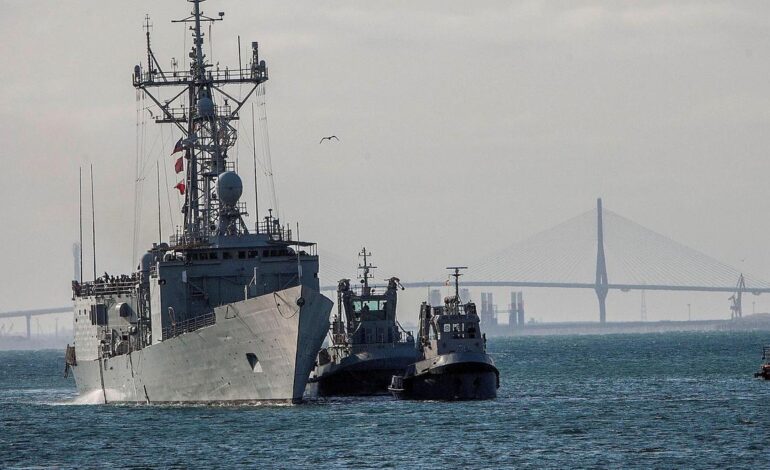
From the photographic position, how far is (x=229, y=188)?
64.8 metres

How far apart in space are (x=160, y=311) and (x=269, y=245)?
508cm

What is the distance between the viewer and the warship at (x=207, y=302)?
57.3m

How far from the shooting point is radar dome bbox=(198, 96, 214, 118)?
67.3 metres

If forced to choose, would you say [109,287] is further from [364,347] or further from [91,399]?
[364,347]

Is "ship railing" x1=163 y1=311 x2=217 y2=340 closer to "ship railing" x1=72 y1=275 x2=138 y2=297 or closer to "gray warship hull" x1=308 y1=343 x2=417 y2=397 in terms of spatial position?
"ship railing" x1=72 y1=275 x2=138 y2=297

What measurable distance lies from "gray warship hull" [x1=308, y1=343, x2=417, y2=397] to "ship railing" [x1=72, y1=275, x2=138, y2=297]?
9.47 m

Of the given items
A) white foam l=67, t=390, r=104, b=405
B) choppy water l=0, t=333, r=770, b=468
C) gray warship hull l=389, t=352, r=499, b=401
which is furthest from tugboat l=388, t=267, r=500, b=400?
white foam l=67, t=390, r=104, b=405

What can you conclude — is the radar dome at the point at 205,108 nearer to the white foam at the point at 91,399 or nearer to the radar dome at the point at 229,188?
the radar dome at the point at 229,188

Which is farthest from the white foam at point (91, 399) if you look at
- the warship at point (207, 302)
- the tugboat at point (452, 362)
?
the tugboat at point (452, 362)

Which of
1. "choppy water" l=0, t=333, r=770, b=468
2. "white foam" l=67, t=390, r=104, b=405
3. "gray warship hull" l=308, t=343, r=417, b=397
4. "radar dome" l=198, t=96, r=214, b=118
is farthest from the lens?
"white foam" l=67, t=390, r=104, b=405

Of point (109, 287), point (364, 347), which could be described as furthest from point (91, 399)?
point (364, 347)

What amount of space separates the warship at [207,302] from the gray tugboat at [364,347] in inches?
305

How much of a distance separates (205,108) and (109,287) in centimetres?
1070

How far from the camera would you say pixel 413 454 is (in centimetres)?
4697
